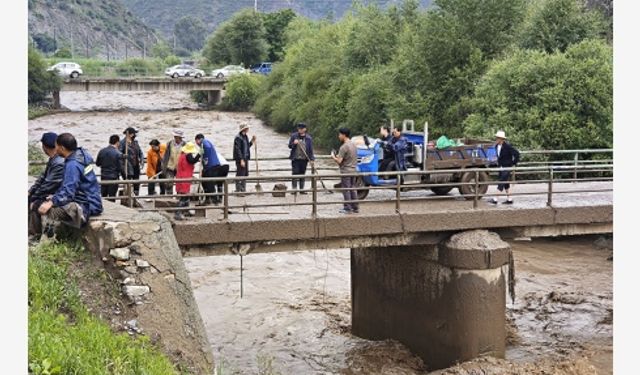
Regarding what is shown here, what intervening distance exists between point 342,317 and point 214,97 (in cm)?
6235

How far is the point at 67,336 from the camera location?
812 centimetres

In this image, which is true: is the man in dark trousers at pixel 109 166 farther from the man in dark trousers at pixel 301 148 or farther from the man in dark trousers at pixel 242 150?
the man in dark trousers at pixel 301 148

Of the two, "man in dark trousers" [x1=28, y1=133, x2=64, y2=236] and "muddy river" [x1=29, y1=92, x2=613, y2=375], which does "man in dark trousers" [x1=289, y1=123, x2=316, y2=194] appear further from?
"man in dark trousers" [x1=28, y1=133, x2=64, y2=236]

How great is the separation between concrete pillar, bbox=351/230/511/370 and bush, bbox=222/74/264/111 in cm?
5467

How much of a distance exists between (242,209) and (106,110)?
58.9 meters

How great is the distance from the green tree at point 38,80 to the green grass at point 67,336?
198 feet

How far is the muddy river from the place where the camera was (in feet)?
50.6

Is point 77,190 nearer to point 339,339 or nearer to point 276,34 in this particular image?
point 339,339

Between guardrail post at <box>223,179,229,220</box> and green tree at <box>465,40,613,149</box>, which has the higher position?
green tree at <box>465,40,613,149</box>

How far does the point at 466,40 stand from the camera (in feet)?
122

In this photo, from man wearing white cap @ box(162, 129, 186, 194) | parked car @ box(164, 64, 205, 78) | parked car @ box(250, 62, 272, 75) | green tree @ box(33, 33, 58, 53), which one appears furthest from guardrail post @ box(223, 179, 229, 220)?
green tree @ box(33, 33, 58, 53)

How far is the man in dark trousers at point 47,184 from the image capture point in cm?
1026

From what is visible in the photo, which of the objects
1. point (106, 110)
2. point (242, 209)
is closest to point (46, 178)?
point (242, 209)

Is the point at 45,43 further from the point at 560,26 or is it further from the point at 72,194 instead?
the point at 72,194
